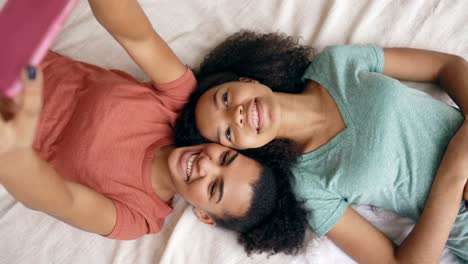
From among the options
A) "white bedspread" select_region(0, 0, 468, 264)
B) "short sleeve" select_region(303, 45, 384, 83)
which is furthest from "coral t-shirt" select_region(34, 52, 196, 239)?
"short sleeve" select_region(303, 45, 384, 83)

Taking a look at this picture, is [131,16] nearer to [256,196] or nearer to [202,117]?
[202,117]

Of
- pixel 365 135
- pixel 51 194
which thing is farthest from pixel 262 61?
pixel 51 194

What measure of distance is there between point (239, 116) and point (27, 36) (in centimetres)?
52

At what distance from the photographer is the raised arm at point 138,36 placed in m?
0.92

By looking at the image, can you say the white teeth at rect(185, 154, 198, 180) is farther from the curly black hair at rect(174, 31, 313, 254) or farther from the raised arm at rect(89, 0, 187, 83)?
the raised arm at rect(89, 0, 187, 83)

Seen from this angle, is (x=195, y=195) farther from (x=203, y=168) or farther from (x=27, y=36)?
(x=27, y=36)

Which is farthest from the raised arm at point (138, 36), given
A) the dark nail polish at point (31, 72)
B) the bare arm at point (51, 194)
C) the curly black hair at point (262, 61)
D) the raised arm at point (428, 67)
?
the raised arm at point (428, 67)

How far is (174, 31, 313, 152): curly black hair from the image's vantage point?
118 centimetres

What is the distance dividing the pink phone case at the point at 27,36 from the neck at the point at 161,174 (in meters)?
0.58

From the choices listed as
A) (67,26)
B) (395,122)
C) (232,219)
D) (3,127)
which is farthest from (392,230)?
Result: (67,26)

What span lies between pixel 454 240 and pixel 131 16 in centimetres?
90

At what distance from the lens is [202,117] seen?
1.01m

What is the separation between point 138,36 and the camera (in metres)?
0.98

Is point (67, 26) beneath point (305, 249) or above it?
above
